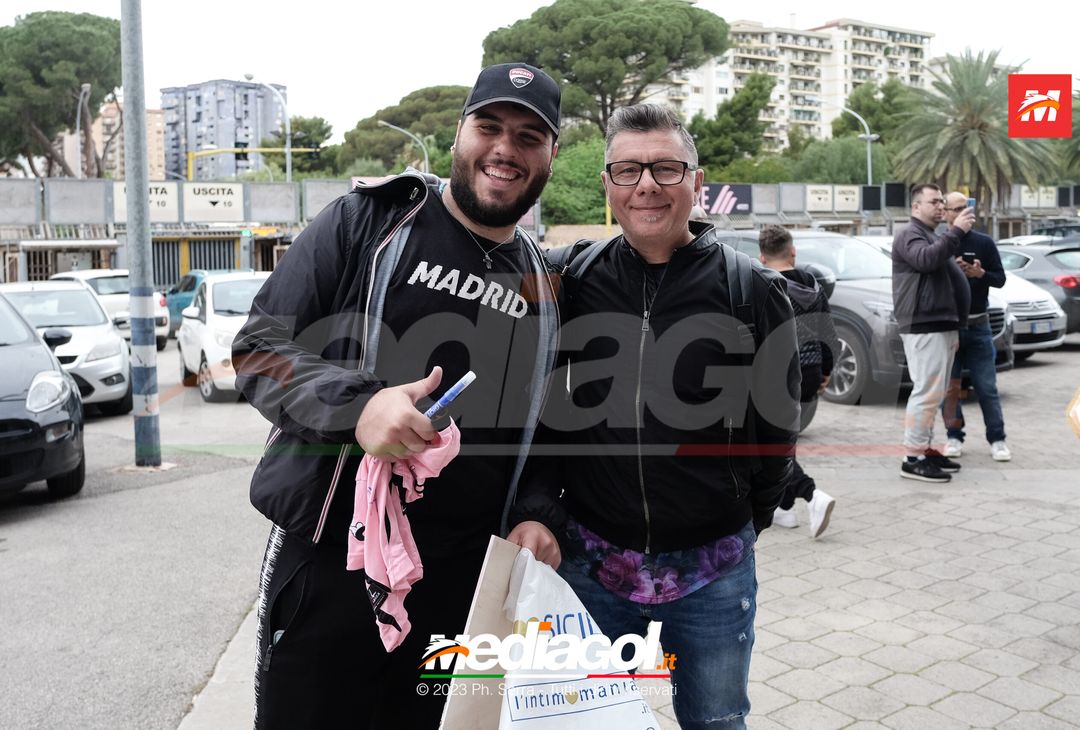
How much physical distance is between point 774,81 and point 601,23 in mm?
12642

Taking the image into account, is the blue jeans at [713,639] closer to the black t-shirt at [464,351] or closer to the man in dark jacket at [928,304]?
the black t-shirt at [464,351]

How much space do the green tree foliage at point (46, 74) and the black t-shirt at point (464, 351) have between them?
5802 centimetres

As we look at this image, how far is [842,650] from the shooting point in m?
4.14

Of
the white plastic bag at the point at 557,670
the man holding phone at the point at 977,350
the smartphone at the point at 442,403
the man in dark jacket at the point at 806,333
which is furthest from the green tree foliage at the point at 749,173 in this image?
the smartphone at the point at 442,403

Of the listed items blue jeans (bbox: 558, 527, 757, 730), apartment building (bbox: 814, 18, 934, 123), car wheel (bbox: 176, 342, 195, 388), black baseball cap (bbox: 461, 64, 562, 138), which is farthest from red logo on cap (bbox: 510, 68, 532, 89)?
apartment building (bbox: 814, 18, 934, 123)

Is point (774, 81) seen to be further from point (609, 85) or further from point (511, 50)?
point (511, 50)

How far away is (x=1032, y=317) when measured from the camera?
12188 millimetres

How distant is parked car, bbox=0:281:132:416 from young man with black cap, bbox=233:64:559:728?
9.23 m

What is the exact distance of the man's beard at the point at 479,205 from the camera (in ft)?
7.72

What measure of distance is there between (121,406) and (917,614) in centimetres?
959

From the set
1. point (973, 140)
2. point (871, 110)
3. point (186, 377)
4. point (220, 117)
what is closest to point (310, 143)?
point (871, 110)

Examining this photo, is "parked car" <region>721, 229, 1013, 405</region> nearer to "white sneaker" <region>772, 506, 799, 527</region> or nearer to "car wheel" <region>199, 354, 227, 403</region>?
"white sneaker" <region>772, 506, 799, 527</region>

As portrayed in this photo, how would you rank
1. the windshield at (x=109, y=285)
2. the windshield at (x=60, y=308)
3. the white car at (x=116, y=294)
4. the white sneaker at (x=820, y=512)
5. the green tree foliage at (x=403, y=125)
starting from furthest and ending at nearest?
the green tree foliage at (x=403, y=125)
the windshield at (x=109, y=285)
the white car at (x=116, y=294)
the windshield at (x=60, y=308)
the white sneaker at (x=820, y=512)

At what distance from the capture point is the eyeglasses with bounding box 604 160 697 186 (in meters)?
2.36
